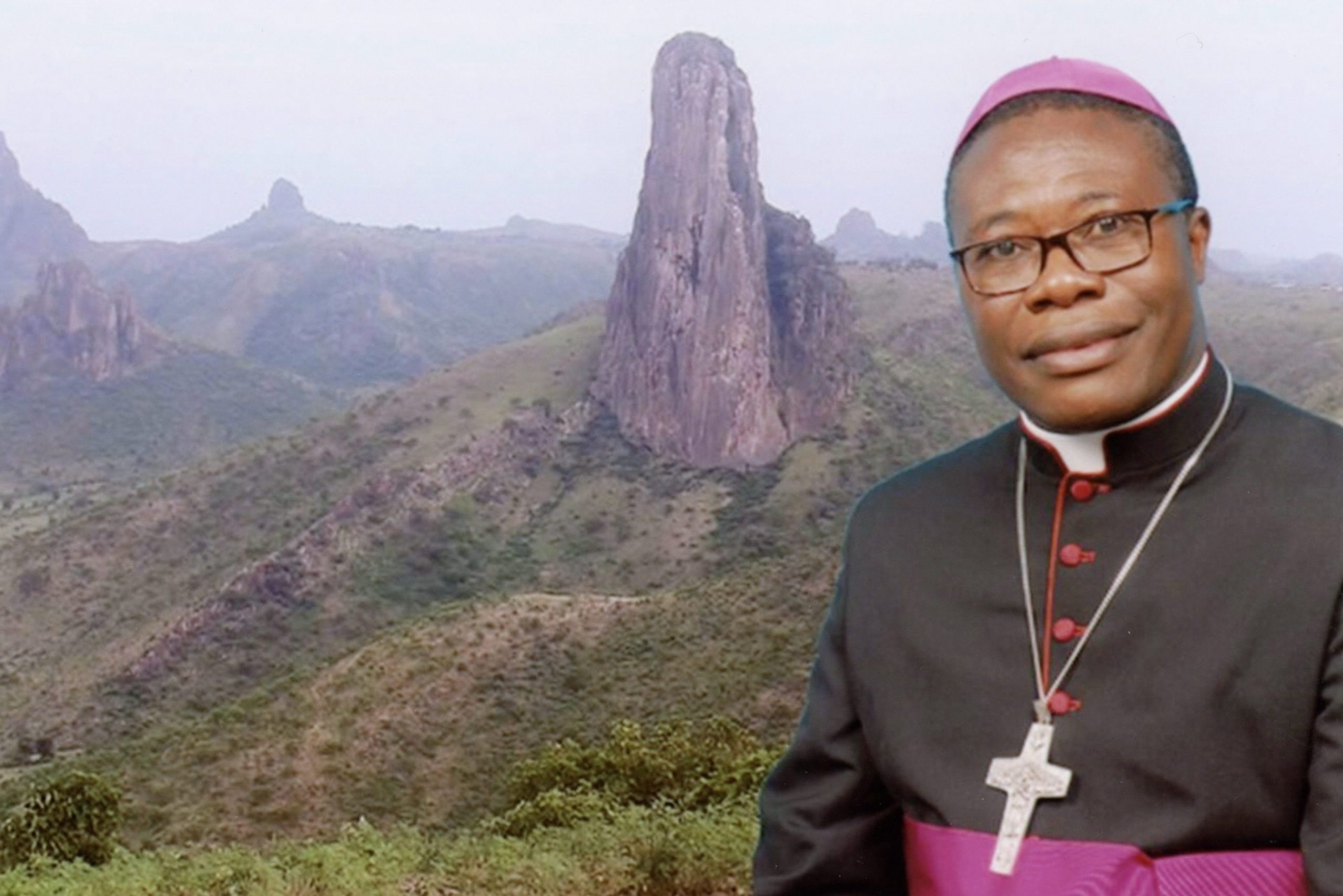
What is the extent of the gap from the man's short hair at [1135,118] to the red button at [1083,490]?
51 centimetres

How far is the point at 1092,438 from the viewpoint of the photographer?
6.77ft

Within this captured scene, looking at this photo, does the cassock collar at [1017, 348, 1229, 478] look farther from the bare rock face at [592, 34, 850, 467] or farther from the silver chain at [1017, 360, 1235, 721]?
the bare rock face at [592, 34, 850, 467]

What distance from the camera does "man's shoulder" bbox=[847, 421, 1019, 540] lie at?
90.7 inches

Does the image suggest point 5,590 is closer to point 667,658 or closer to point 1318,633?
point 667,658

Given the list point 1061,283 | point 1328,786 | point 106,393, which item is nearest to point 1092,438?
point 1061,283

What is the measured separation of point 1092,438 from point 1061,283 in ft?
1.02

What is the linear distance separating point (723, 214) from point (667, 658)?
72.7 m

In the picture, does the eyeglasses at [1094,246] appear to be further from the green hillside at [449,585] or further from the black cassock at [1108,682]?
the green hillside at [449,585]

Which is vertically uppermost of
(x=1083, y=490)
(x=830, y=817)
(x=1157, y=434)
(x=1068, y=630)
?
(x=1157, y=434)

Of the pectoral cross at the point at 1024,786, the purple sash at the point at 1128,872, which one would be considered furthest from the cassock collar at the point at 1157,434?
the purple sash at the point at 1128,872

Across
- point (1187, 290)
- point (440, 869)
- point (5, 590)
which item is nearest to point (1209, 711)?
point (1187, 290)

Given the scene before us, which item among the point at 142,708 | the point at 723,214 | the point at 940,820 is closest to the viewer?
the point at 940,820

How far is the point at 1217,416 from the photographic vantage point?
6.69ft

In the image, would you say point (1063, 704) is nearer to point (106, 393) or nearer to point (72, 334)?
point (106, 393)
